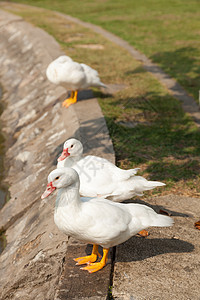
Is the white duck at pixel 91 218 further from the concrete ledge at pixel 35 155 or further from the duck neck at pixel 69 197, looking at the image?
the concrete ledge at pixel 35 155

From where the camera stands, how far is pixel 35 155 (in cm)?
776

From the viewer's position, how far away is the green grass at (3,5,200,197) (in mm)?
6205

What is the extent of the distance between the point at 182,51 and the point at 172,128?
646 cm

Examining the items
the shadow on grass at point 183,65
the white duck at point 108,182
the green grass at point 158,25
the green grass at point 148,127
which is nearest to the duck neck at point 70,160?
the white duck at point 108,182

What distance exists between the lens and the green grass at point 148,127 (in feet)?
20.4

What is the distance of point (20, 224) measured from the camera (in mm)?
5977

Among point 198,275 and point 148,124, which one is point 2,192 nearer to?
point 148,124

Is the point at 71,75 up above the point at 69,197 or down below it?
below

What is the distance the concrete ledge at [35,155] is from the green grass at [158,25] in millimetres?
3496

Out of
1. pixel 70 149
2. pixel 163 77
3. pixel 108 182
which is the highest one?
pixel 70 149

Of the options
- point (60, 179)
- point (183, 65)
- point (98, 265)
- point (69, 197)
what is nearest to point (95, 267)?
point (98, 265)

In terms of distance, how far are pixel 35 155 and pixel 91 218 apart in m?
4.27

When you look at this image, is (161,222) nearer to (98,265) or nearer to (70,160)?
(98,265)

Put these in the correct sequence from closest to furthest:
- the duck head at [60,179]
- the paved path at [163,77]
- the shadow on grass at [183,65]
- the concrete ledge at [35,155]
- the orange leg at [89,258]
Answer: the duck head at [60,179] → the orange leg at [89,258] → the concrete ledge at [35,155] → the paved path at [163,77] → the shadow on grass at [183,65]
